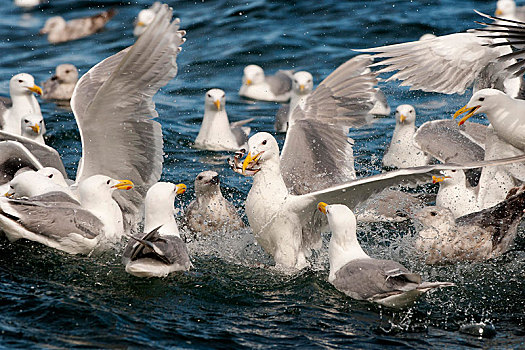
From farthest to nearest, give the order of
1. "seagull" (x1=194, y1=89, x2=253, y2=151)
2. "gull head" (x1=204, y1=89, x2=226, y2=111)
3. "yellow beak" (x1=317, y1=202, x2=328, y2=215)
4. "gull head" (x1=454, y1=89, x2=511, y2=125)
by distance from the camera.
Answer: "gull head" (x1=204, y1=89, x2=226, y2=111), "seagull" (x1=194, y1=89, x2=253, y2=151), "gull head" (x1=454, y1=89, x2=511, y2=125), "yellow beak" (x1=317, y1=202, x2=328, y2=215)

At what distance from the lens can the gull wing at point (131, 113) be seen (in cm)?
710

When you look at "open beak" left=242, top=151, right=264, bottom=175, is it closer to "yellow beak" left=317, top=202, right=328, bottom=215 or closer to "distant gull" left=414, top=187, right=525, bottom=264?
"yellow beak" left=317, top=202, right=328, bottom=215

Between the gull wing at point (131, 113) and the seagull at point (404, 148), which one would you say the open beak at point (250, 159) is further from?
the seagull at point (404, 148)

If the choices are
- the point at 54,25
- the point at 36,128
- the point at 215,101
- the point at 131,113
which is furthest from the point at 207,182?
the point at 54,25

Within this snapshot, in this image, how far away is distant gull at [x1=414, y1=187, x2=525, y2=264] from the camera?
7.38 metres

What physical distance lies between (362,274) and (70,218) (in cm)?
250

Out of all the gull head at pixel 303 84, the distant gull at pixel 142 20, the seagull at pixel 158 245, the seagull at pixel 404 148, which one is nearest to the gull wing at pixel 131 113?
the seagull at pixel 158 245

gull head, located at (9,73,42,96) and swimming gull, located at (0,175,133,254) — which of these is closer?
swimming gull, located at (0,175,133,254)

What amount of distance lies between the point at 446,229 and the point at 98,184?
3100 millimetres

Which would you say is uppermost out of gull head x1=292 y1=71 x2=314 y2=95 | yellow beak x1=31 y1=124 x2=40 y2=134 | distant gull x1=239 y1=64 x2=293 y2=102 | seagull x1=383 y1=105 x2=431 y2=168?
yellow beak x1=31 y1=124 x2=40 y2=134

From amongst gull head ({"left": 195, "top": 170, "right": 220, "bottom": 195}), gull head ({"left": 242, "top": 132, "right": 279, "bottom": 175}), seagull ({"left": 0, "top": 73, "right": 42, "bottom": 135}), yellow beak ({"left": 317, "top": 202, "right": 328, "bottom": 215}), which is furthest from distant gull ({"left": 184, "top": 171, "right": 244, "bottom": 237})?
seagull ({"left": 0, "top": 73, "right": 42, "bottom": 135})

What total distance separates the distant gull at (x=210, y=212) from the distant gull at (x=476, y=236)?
187 centimetres

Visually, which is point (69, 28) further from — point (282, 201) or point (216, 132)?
point (282, 201)

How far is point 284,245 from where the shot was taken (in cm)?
716
